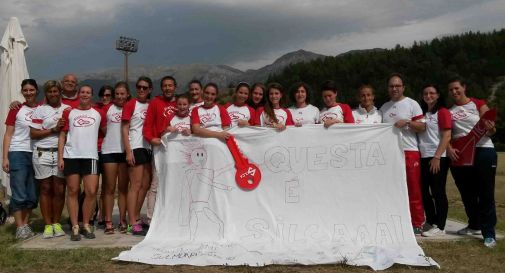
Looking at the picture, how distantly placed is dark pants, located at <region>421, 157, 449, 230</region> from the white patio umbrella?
6425mm

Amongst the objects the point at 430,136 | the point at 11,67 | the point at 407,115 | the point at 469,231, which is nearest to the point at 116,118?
the point at 11,67

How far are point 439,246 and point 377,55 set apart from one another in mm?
94091

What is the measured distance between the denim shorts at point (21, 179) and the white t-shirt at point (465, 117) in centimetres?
540

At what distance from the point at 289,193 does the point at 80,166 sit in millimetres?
2620

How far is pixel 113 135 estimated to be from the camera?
6.03 metres

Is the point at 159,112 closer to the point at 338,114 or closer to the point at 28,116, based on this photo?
the point at 28,116

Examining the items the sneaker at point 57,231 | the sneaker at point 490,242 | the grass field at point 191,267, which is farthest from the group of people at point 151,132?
the grass field at point 191,267

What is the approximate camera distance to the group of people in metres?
5.76

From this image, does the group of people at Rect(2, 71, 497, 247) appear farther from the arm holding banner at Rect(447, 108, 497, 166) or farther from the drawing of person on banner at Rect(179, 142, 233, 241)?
the drawing of person on banner at Rect(179, 142, 233, 241)

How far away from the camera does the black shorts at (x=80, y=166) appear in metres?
5.79

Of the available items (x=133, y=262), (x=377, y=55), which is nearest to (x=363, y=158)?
(x=133, y=262)

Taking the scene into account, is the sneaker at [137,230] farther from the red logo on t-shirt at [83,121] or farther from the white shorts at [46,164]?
the red logo on t-shirt at [83,121]

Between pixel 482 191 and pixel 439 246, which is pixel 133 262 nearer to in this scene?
pixel 439 246

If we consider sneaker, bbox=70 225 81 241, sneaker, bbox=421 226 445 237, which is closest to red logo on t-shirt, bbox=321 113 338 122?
sneaker, bbox=421 226 445 237
